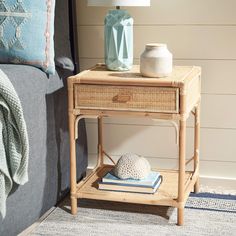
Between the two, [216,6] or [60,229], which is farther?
[216,6]

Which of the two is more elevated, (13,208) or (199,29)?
(199,29)

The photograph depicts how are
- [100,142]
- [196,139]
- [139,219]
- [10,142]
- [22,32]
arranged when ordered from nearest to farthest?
[10,142], [22,32], [139,219], [196,139], [100,142]

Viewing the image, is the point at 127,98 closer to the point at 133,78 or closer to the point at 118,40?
the point at 133,78

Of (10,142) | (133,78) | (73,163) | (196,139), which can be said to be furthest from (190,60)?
(10,142)

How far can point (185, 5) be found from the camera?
2.37m

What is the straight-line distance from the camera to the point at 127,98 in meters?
2.02

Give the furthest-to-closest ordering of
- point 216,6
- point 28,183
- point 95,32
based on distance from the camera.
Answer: point 95,32 < point 216,6 < point 28,183

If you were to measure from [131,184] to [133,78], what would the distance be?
432mm

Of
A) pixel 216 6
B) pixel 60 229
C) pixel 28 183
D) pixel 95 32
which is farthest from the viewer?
pixel 95 32

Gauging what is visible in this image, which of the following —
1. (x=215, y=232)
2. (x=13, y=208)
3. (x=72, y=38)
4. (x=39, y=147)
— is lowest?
(x=215, y=232)

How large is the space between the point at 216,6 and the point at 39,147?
96 cm

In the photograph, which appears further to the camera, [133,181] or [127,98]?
[133,181]

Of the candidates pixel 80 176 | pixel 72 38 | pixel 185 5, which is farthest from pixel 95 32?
pixel 80 176

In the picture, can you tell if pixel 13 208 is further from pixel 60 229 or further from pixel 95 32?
pixel 95 32
